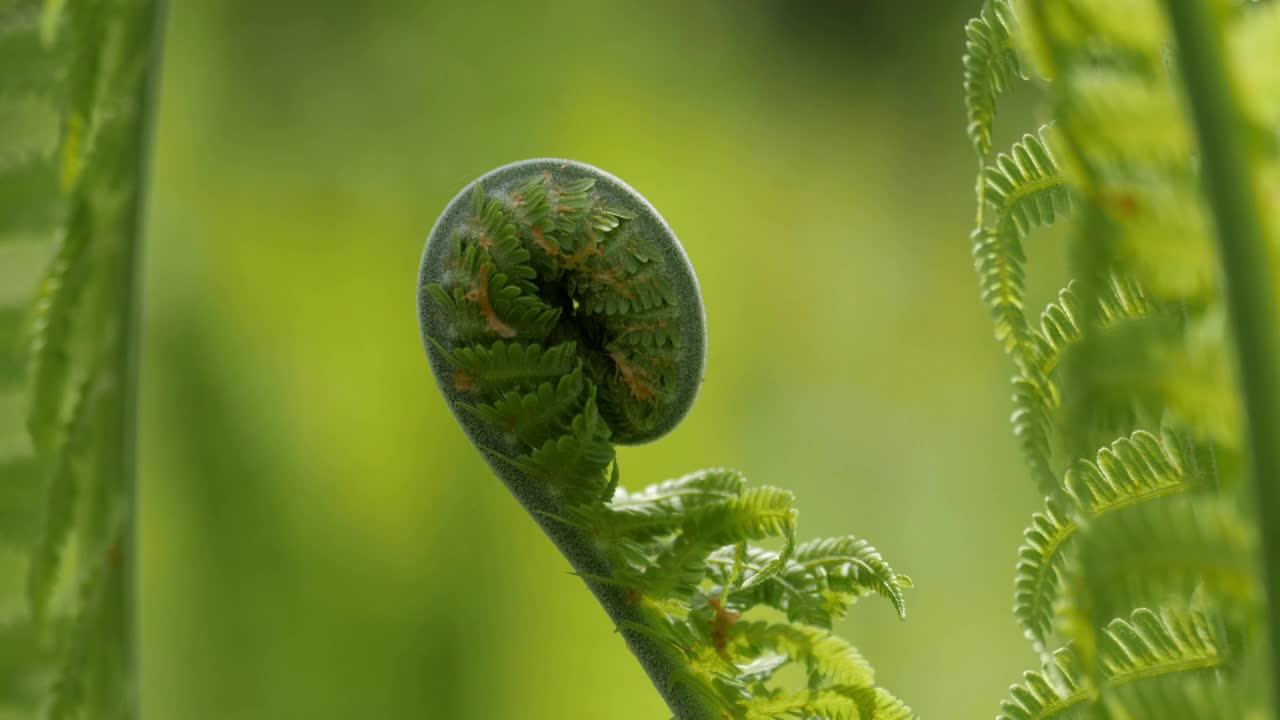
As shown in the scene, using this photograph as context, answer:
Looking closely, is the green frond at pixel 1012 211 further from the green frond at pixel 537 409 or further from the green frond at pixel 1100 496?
the green frond at pixel 537 409

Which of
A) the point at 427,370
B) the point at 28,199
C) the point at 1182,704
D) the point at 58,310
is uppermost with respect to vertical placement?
the point at 427,370

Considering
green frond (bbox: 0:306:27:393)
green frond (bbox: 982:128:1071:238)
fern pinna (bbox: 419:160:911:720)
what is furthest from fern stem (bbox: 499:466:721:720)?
green frond (bbox: 0:306:27:393)

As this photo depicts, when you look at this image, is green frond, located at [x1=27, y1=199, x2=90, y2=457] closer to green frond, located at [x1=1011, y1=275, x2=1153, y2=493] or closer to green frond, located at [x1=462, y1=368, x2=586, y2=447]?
green frond, located at [x1=462, y1=368, x2=586, y2=447]

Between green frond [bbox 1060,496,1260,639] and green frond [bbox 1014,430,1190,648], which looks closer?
green frond [bbox 1060,496,1260,639]

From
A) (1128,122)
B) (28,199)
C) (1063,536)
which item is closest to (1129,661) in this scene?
(1063,536)

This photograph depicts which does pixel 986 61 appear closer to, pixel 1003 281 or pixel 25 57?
pixel 1003 281

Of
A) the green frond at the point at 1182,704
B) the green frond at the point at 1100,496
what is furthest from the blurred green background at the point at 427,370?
the green frond at the point at 1182,704

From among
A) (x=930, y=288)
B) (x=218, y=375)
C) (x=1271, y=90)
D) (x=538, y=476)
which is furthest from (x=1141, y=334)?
(x=930, y=288)
